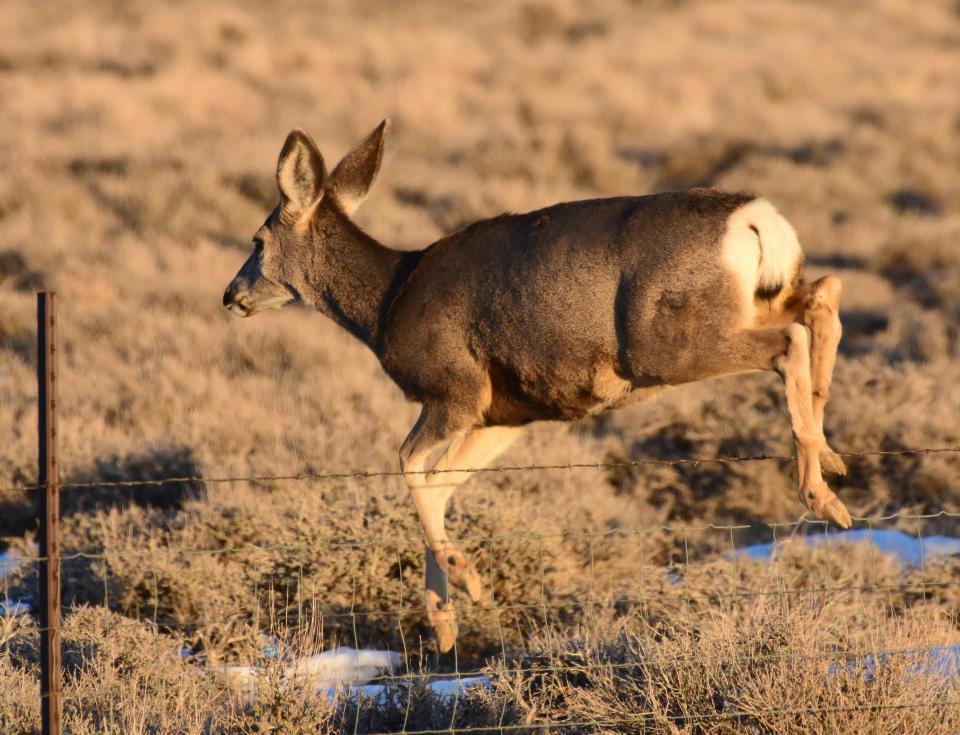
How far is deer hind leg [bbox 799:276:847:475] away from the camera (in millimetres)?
6492

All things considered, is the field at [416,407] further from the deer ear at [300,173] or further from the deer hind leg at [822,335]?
the deer ear at [300,173]

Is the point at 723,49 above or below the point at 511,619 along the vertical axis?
above

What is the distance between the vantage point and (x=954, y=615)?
865cm

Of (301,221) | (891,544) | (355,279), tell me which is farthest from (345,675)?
(891,544)

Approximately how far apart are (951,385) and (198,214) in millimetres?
12299

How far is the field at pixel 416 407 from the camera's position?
266 inches

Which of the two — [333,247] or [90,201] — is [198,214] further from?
[333,247]

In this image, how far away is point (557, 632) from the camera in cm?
868

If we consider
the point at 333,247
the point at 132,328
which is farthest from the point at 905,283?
the point at 333,247

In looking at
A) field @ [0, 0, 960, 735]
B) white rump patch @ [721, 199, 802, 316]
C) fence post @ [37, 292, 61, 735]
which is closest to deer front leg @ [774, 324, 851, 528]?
white rump patch @ [721, 199, 802, 316]

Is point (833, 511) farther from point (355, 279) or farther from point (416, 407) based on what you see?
point (416, 407)

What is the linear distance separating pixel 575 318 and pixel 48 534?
242cm

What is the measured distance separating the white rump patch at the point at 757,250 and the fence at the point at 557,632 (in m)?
0.76

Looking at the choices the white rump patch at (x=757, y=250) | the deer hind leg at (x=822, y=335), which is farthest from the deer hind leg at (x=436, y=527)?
the deer hind leg at (x=822, y=335)
